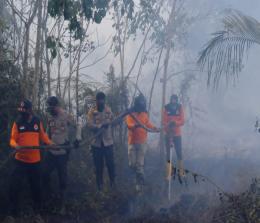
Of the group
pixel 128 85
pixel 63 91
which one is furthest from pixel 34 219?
pixel 128 85

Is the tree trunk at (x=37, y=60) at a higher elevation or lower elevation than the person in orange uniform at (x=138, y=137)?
higher

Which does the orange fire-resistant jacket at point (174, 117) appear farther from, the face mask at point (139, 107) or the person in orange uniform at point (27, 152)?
the person in orange uniform at point (27, 152)

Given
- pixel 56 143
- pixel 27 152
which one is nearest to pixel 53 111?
pixel 56 143

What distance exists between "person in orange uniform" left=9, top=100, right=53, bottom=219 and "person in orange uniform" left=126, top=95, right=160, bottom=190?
2.20m

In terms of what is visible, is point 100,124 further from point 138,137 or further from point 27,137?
point 27,137

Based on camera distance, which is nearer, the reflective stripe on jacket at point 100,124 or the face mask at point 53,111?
the face mask at point 53,111

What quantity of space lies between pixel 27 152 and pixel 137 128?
9.02 ft

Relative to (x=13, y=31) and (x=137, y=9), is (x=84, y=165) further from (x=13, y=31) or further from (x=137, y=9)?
(x=137, y=9)

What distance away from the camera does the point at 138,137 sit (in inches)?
387

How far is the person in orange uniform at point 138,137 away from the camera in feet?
31.6

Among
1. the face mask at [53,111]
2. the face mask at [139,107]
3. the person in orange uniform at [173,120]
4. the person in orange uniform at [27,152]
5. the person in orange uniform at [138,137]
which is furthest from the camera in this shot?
the person in orange uniform at [173,120]

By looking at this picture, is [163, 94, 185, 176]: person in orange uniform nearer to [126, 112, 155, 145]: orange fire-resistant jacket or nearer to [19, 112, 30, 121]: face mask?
[126, 112, 155, 145]: orange fire-resistant jacket

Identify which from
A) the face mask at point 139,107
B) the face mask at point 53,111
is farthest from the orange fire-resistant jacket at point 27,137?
the face mask at point 139,107

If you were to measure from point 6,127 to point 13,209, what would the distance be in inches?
64.6
